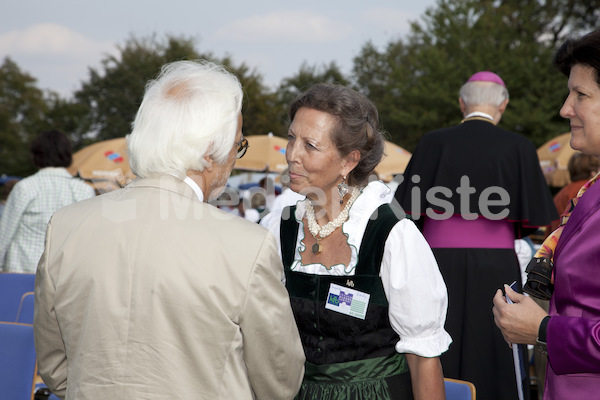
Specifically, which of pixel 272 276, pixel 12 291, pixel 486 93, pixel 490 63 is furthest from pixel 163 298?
pixel 490 63

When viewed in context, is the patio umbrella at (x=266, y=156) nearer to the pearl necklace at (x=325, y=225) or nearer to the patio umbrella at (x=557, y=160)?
the patio umbrella at (x=557, y=160)

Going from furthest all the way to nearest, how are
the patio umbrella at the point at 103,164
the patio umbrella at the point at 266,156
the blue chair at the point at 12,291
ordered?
the patio umbrella at the point at 266,156 → the patio umbrella at the point at 103,164 → the blue chair at the point at 12,291

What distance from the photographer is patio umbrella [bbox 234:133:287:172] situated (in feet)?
37.2

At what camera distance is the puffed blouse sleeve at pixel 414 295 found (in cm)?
212

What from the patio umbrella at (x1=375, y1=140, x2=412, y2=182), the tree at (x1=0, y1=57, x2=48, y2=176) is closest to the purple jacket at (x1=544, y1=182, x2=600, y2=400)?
the patio umbrella at (x1=375, y1=140, x2=412, y2=182)

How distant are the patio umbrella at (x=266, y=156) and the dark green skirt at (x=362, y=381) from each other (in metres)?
9.00

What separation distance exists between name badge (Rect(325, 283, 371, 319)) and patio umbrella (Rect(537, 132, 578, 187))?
7.11 metres

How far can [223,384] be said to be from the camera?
1.68 metres

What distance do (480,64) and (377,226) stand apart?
26.1m

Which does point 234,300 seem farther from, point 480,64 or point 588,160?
point 480,64

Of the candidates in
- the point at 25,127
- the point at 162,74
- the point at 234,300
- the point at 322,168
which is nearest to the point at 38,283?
the point at 234,300

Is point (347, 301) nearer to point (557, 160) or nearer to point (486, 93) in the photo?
point (486, 93)

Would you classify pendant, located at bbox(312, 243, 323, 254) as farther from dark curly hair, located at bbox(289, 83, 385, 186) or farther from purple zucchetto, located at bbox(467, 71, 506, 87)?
purple zucchetto, located at bbox(467, 71, 506, 87)

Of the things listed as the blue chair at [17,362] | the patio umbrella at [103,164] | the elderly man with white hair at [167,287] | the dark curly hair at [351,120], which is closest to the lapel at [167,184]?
the elderly man with white hair at [167,287]
